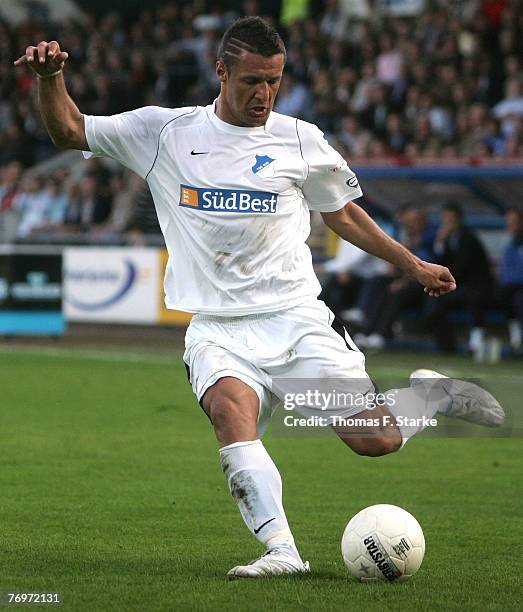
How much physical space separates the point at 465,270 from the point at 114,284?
509cm

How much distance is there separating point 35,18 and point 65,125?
1029 inches

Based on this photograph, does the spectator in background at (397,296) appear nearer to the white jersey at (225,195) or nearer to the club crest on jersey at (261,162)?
the white jersey at (225,195)

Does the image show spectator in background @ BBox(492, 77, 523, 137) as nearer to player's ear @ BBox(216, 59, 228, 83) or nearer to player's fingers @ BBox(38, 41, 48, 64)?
player's ear @ BBox(216, 59, 228, 83)

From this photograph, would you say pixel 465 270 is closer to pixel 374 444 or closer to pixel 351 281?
pixel 351 281

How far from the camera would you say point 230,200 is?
5707 mm

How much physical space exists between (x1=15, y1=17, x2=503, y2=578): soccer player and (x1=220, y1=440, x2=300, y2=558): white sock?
0.04 metres

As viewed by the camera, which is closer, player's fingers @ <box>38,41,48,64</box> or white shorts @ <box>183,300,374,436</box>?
player's fingers @ <box>38,41,48,64</box>

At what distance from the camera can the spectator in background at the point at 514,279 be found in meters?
16.4

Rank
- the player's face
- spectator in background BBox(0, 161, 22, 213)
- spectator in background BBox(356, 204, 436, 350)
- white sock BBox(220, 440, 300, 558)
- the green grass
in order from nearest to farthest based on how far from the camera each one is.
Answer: the green grass → white sock BBox(220, 440, 300, 558) → the player's face → spectator in background BBox(356, 204, 436, 350) → spectator in background BBox(0, 161, 22, 213)

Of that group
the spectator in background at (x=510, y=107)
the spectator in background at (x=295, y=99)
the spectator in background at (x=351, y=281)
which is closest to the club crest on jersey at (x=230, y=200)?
the spectator in background at (x=351, y=281)

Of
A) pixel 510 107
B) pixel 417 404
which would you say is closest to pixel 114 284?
pixel 510 107

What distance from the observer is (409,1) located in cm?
2359

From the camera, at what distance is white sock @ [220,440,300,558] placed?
211 inches

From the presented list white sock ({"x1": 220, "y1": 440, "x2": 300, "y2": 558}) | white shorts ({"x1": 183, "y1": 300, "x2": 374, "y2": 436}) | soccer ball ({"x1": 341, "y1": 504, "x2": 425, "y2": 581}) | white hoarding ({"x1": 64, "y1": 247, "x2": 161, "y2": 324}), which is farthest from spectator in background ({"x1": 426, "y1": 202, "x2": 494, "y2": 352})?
white sock ({"x1": 220, "y1": 440, "x2": 300, "y2": 558})
